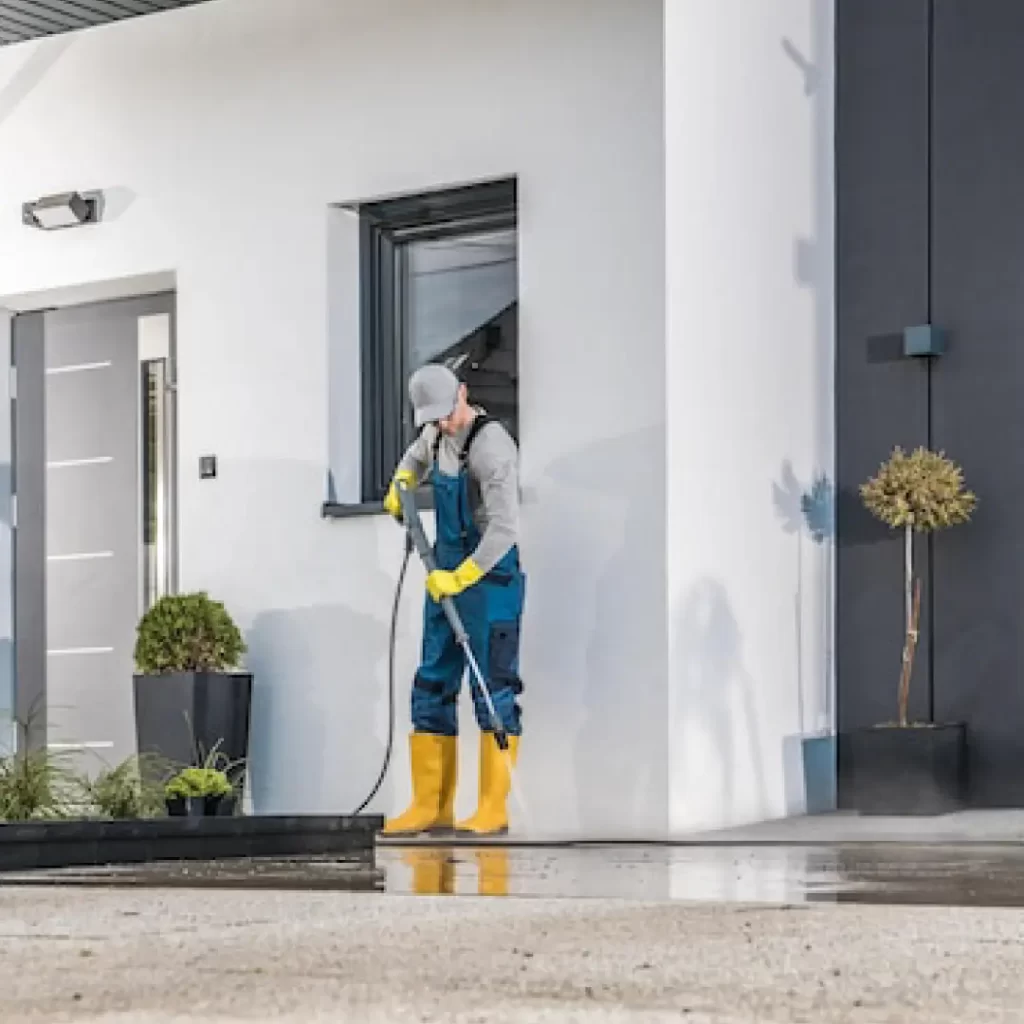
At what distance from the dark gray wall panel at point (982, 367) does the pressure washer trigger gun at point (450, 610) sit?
195cm

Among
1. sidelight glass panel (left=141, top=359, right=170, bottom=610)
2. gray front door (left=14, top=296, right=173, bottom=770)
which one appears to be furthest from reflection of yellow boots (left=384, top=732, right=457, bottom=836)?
sidelight glass panel (left=141, top=359, right=170, bottom=610)

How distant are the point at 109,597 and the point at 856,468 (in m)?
3.20

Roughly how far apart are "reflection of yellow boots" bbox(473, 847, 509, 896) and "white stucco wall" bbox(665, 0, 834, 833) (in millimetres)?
1402

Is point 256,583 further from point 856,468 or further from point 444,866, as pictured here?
point 444,866

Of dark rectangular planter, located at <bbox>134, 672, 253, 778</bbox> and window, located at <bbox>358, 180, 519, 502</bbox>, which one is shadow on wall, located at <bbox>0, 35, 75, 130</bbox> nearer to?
window, located at <bbox>358, 180, 519, 502</bbox>

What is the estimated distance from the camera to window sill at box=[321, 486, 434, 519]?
8.78 meters

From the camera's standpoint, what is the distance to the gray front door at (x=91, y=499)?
32.1 feet

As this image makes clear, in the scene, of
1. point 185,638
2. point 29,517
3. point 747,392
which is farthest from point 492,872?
point 29,517

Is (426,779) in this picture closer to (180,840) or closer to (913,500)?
(913,500)

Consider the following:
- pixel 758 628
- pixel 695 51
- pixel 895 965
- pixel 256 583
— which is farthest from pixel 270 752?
pixel 895 965

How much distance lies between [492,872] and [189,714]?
3300 mm

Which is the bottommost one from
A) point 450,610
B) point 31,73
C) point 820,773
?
point 820,773

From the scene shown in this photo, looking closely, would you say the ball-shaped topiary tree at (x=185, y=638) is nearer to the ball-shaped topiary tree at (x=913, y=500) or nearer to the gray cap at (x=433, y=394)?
the gray cap at (x=433, y=394)

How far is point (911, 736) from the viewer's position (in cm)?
855
